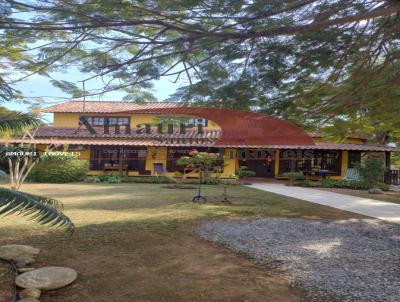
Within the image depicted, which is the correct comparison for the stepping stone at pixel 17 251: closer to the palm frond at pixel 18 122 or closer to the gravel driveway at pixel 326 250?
the palm frond at pixel 18 122

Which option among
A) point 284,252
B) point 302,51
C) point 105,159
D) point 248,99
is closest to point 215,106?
point 248,99

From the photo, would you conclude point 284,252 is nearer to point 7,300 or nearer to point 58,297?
point 58,297

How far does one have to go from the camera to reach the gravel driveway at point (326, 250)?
16.5 ft

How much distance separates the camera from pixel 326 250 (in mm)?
6863

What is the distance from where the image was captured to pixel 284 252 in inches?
264

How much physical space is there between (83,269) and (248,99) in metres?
4.00

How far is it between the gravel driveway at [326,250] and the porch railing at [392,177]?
16313mm

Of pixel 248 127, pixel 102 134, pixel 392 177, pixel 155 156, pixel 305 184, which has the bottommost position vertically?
pixel 305 184

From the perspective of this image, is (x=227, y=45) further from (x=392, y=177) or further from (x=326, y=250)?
(x=392, y=177)

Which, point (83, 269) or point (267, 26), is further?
point (267, 26)

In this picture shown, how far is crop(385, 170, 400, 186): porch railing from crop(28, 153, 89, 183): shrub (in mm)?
17240

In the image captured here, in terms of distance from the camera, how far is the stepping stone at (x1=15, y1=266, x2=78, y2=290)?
4.85 m

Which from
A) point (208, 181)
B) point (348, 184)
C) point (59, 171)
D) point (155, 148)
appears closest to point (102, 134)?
point (155, 148)

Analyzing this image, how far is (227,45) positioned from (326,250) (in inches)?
143
